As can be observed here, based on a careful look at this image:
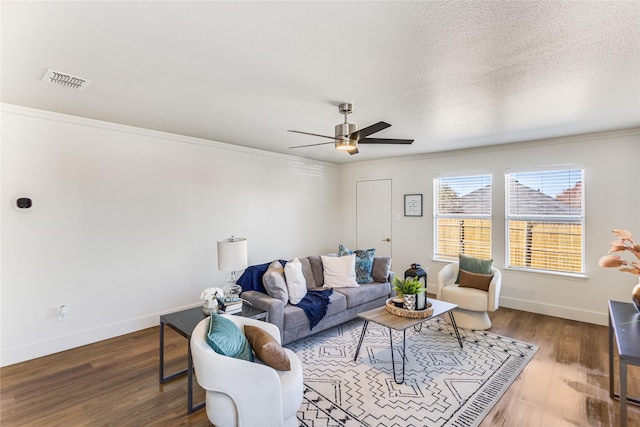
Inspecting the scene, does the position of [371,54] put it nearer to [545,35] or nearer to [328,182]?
[545,35]

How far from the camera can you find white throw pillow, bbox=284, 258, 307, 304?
11.1 feet

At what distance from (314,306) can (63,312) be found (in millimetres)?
2611

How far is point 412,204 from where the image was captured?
5.54 metres

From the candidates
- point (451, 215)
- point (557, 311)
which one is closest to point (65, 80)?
point (451, 215)

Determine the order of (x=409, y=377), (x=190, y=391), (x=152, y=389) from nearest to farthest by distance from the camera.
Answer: (x=190, y=391) → (x=152, y=389) → (x=409, y=377)

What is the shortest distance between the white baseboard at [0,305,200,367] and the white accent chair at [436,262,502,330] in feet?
12.3

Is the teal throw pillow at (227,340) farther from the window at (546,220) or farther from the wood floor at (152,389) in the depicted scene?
the window at (546,220)

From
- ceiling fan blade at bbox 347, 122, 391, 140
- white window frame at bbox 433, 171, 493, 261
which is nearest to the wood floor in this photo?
white window frame at bbox 433, 171, 493, 261

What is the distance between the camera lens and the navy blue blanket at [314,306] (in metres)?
3.28

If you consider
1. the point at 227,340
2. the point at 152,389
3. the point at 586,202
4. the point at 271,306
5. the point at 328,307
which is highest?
the point at 586,202

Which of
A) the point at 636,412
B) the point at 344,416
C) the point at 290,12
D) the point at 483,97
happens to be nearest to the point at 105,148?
the point at 290,12

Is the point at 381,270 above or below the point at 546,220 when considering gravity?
below

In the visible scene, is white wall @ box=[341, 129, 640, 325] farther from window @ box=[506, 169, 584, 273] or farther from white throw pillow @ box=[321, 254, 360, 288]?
white throw pillow @ box=[321, 254, 360, 288]

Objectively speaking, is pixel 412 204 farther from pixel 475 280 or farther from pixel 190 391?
pixel 190 391
